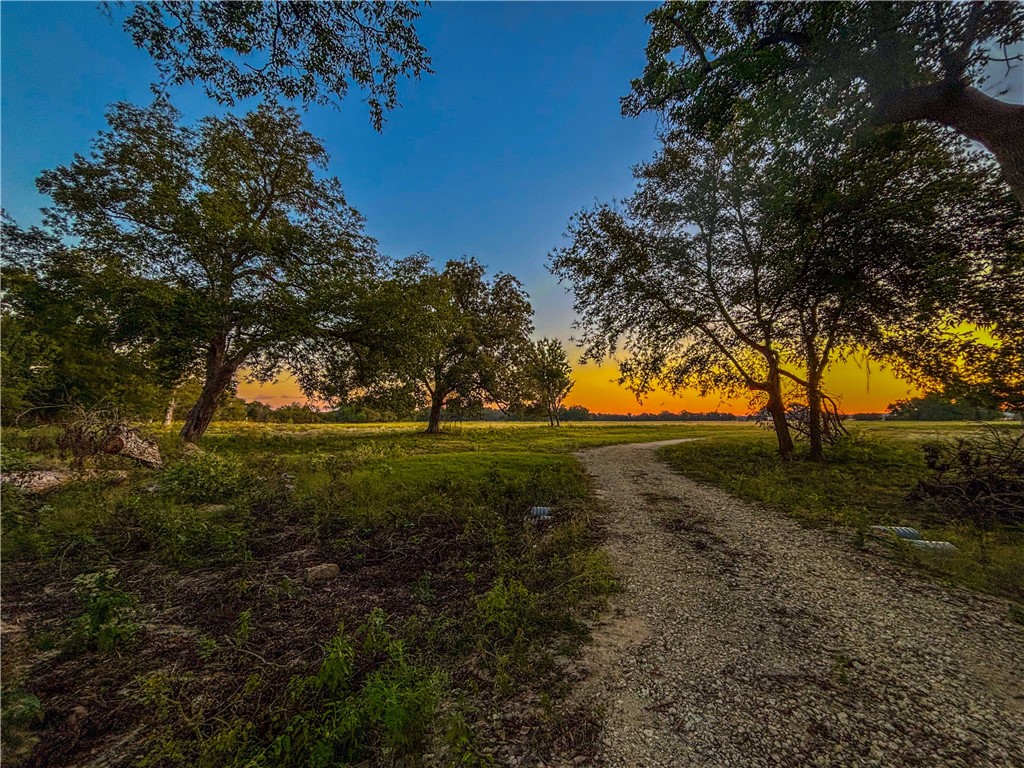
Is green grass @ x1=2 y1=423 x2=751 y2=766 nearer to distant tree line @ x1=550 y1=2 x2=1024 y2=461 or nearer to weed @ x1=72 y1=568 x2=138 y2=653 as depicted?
weed @ x1=72 y1=568 x2=138 y2=653

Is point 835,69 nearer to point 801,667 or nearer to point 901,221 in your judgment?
point 901,221

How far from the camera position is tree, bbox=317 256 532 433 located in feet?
61.3

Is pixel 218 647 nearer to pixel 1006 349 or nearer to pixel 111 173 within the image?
pixel 1006 349

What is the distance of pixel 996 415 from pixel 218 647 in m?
20.2

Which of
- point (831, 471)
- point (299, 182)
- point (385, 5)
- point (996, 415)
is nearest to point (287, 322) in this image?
point (299, 182)

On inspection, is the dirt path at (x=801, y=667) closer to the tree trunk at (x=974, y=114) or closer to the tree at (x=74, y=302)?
the tree trunk at (x=974, y=114)

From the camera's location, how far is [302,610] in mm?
4742

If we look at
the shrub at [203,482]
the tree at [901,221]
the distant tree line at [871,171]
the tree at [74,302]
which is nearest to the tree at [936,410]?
the distant tree line at [871,171]

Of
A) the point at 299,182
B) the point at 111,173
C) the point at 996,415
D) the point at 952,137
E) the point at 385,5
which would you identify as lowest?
the point at 996,415

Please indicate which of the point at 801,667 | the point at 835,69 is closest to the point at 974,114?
the point at 835,69

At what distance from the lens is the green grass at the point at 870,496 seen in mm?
5547

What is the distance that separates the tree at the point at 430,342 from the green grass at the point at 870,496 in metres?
15.5

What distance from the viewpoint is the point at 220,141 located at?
16.8 meters

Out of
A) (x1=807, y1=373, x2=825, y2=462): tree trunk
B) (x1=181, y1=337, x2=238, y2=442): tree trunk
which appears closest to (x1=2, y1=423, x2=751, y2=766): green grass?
(x1=181, y1=337, x2=238, y2=442): tree trunk
